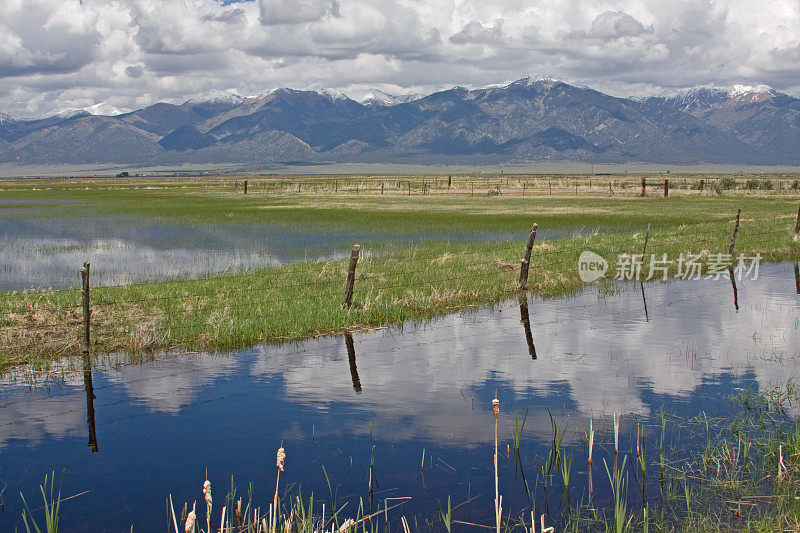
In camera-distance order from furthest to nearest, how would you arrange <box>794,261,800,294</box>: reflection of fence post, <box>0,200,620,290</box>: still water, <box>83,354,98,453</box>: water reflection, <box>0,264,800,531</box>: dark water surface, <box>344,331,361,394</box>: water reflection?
<box>0,200,620,290</box>: still water → <box>794,261,800,294</box>: reflection of fence post → <box>344,331,361,394</box>: water reflection → <box>83,354,98,453</box>: water reflection → <box>0,264,800,531</box>: dark water surface

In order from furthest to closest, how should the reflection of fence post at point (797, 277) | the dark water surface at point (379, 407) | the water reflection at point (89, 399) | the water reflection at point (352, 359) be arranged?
the reflection of fence post at point (797, 277), the water reflection at point (352, 359), the water reflection at point (89, 399), the dark water surface at point (379, 407)

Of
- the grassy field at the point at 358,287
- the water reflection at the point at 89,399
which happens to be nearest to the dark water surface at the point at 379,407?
the water reflection at the point at 89,399

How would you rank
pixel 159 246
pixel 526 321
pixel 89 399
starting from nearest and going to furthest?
pixel 89 399 < pixel 526 321 < pixel 159 246

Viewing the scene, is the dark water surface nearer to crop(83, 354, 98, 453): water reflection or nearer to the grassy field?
crop(83, 354, 98, 453): water reflection

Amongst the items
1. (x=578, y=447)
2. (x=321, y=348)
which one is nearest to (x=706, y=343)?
(x=578, y=447)

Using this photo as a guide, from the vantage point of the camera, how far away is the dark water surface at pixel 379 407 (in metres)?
9.55

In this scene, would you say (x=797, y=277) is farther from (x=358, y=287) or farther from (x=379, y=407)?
(x=379, y=407)

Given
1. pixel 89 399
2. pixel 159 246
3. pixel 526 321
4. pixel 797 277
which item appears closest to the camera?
pixel 89 399

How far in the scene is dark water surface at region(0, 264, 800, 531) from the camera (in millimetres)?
9547

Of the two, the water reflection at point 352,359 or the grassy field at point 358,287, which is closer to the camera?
the water reflection at point 352,359

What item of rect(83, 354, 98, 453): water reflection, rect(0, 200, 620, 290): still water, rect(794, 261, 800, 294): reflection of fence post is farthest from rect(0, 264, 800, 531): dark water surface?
rect(0, 200, 620, 290): still water

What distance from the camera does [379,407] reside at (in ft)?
41.4

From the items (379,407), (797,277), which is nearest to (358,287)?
(379,407)

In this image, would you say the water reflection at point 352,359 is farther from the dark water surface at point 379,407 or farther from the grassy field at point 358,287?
the grassy field at point 358,287
